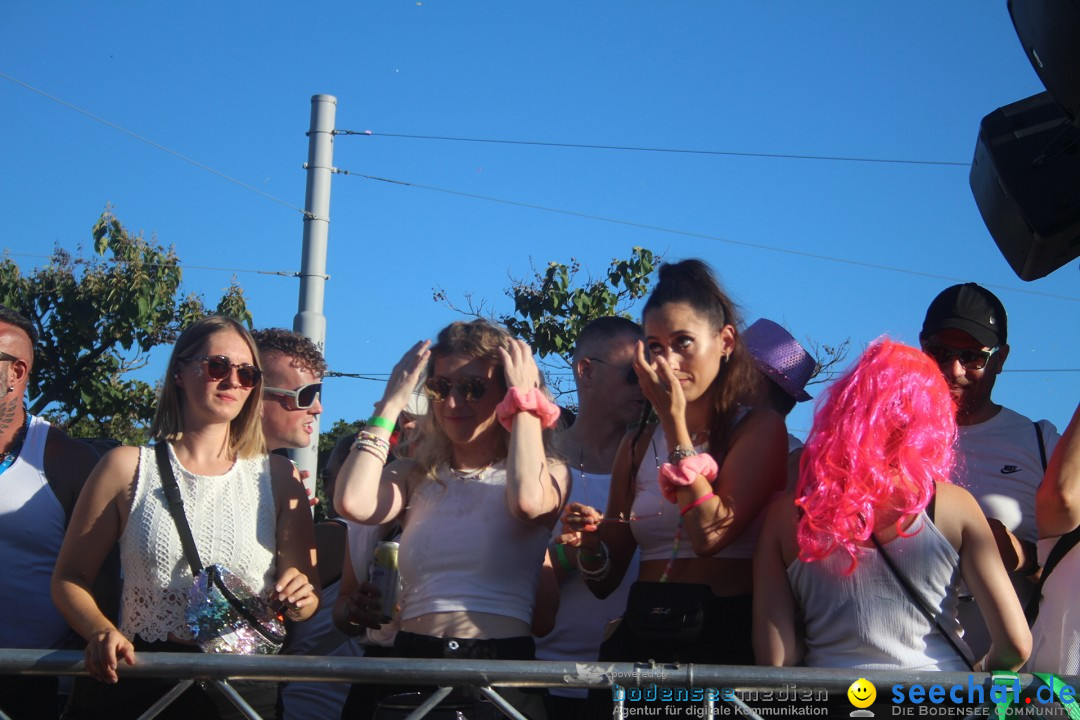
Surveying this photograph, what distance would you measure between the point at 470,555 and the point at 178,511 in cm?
87

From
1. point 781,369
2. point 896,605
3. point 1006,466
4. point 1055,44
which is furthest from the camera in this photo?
point 781,369

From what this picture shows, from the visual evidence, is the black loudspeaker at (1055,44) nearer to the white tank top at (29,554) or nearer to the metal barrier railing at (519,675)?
the metal barrier railing at (519,675)

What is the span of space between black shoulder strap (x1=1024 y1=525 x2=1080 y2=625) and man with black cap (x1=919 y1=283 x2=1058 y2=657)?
7 centimetres

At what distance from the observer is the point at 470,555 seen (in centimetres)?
308

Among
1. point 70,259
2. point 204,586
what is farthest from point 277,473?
point 70,259

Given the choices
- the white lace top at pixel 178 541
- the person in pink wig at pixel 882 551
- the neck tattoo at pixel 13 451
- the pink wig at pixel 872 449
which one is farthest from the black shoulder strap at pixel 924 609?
the neck tattoo at pixel 13 451

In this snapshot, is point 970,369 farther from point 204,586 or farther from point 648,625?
point 204,586

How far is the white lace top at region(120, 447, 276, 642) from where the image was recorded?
3012 millimetres

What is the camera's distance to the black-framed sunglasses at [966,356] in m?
3.40

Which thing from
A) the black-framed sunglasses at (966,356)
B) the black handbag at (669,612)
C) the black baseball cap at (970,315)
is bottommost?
the black handbag at (669,612)

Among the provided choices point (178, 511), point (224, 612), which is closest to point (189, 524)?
point (178, 511)

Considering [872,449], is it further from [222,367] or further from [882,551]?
[222,367]

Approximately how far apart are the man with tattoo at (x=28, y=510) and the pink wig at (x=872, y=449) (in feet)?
7.64

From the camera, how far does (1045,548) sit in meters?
3.09
